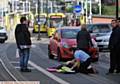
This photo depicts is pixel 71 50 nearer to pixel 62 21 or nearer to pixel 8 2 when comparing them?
pixel 62 21

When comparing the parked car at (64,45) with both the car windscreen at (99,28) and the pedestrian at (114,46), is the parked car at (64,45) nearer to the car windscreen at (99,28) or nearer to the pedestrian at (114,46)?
the pedestrian at (114,46)

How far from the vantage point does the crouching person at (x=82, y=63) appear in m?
19.0

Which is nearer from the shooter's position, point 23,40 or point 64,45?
point 23,40

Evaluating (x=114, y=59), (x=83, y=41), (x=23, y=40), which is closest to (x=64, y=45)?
(x=83, y=41)

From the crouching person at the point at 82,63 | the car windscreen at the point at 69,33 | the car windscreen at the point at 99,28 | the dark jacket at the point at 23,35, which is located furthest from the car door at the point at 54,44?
the car windscreen at the point at 99,28

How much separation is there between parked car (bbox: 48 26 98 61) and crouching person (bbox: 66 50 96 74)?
5320mm

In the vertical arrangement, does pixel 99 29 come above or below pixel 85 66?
below

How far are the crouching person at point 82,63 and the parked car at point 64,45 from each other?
532 centimetres

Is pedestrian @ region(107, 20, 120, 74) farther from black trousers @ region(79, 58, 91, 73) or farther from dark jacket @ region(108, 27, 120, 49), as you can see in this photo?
black trousers @ region(79, 58, 91, 73)

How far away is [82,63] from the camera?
19.0 meters

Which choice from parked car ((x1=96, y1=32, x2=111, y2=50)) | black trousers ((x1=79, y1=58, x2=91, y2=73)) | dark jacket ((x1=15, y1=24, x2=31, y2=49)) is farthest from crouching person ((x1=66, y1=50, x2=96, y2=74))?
parked car ((x1=96, y1=32, x2=111, y2=50))

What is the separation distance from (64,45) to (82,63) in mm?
6351

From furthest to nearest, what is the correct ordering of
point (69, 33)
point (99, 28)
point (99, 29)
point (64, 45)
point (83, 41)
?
point (99, 28), point (99, 29), point (69, 33), point (64, 45), point (83, 41)

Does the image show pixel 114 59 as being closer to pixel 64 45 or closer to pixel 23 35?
pixel 23 35
